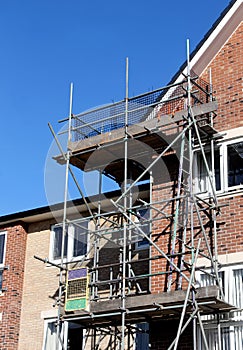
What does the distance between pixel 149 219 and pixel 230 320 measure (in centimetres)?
296

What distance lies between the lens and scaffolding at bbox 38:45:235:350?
1374 centimetres

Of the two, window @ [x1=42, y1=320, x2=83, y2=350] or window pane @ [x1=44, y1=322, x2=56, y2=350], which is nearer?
window @ [x1=42, y1=320, x2=83, y2=350]

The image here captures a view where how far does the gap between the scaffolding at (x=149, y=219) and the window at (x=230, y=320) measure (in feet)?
0.73

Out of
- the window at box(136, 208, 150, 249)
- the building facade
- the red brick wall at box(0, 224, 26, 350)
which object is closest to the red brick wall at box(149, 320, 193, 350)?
the building facade

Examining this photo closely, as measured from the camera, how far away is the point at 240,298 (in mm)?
13484

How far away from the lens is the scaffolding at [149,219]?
13.7 m

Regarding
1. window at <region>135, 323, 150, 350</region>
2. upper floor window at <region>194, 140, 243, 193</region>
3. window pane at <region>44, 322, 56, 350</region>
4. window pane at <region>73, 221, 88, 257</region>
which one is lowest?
window at <region>135, 323, 150, 350</region>

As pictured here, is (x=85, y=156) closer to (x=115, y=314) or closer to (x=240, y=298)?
(x=115, y=314)

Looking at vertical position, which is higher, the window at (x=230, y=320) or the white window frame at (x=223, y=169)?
the white window frame at (x=223, y=169)

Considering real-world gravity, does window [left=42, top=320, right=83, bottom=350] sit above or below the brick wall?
below

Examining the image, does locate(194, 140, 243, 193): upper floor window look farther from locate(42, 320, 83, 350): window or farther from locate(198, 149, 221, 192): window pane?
locate(42, 320, 83, 350): window

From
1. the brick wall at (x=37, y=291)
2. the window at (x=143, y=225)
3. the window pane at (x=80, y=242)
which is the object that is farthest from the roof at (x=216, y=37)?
the brick wall at (x=37, y=291)

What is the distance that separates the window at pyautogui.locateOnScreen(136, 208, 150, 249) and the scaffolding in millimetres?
28

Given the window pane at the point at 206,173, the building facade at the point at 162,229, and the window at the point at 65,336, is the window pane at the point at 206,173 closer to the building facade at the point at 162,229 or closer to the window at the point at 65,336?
the building facade at the point at 162,229
